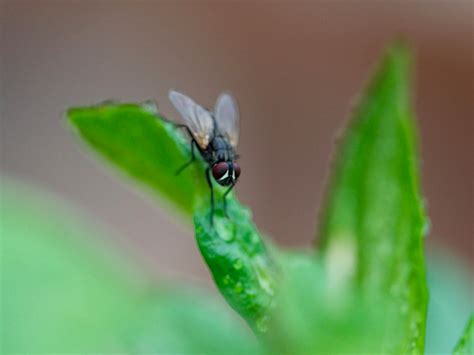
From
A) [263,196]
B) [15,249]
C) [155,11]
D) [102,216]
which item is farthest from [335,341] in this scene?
[155,11]

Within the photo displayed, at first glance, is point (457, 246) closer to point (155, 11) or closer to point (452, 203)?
point (452, 203)

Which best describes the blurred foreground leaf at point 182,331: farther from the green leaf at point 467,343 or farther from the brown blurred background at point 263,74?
the brown blurred background at point 263,74

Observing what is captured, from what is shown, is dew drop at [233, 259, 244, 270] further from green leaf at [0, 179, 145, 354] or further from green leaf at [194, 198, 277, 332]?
green leaf at [0, 179, 145, 354]

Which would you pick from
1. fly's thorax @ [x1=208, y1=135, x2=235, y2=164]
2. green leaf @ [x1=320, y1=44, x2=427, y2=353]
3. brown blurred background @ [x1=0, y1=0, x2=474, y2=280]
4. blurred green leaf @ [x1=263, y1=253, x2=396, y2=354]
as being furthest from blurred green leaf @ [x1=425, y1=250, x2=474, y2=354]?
brown blurred background @ [x1=0, y1=0, x2=474, y2=280]

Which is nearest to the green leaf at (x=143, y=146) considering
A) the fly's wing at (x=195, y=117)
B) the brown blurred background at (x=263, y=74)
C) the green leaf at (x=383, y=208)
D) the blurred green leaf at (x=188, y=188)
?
the blurred green leaf at (x=188, y=188)

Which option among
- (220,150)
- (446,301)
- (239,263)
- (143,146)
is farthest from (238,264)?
(446,301)

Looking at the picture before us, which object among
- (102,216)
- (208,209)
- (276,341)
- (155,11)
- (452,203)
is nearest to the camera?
(276,341)

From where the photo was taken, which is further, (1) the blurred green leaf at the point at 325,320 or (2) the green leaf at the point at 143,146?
(2) the green leaf at the point at 143,146
